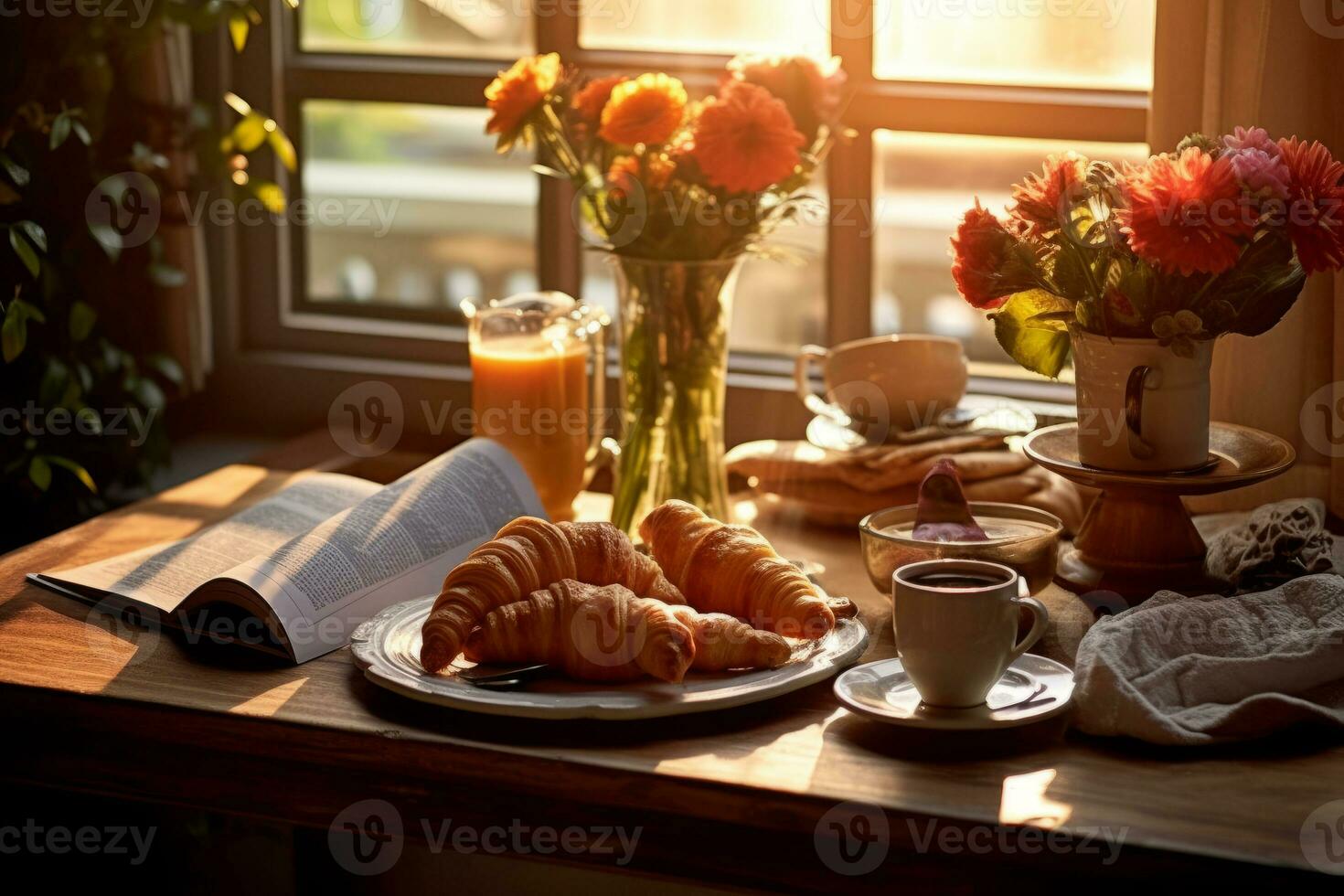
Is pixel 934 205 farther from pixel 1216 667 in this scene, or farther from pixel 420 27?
pixel 1216 667

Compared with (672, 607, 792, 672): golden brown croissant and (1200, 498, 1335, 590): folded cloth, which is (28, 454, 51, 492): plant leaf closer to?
(672, 607, 792, 672): golden brown croissant

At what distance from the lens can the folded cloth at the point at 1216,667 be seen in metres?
0.85

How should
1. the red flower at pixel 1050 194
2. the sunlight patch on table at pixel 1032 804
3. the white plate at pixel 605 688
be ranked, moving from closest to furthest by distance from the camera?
the sunlight patch on table at pixel 1032 804 → the white plate at pixel 605 688 → the red flower at pixel 1050 194

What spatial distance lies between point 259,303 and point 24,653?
0.89 metres

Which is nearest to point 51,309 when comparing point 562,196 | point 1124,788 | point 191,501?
point 191,501

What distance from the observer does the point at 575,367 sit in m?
1.34

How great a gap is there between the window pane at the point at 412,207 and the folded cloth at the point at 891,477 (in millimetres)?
591

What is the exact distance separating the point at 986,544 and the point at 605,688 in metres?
0.30

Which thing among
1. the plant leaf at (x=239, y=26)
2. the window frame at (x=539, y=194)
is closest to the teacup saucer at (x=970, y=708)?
the window frame at (x=539, y=194)

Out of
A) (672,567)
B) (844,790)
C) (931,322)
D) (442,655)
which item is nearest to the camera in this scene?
(844,790)

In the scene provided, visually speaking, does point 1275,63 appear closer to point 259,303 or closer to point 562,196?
point 562,196

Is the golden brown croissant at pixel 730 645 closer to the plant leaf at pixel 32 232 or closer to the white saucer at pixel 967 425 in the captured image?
the white saucer at pixel 967 425

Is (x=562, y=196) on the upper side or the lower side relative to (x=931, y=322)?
upper

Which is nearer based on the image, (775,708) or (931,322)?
(775,708)
